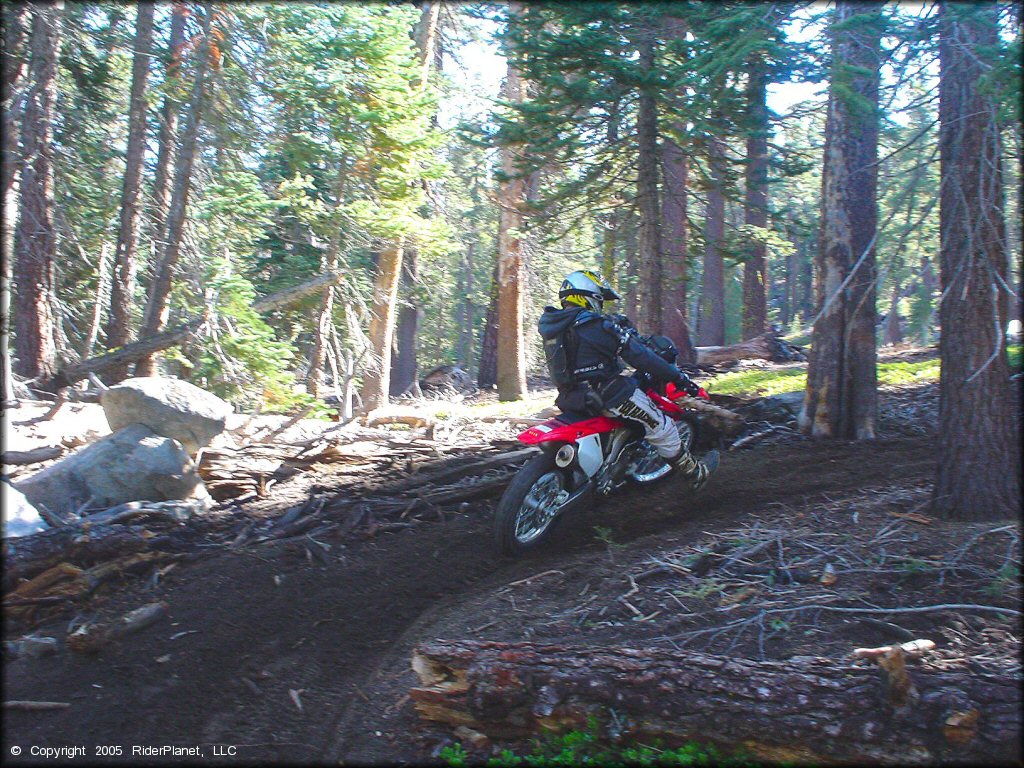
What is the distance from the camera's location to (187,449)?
29.8 feet

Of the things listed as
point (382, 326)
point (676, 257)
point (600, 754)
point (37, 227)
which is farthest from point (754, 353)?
point (600, 754)

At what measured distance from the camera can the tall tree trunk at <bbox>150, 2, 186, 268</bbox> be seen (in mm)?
15125

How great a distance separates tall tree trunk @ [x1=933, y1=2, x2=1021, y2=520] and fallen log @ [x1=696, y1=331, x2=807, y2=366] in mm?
12386

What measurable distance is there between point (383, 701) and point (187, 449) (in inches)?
206

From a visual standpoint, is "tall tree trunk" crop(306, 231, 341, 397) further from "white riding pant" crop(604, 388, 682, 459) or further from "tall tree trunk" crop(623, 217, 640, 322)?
"white riding pant" crop(604, 388, 682, 459)

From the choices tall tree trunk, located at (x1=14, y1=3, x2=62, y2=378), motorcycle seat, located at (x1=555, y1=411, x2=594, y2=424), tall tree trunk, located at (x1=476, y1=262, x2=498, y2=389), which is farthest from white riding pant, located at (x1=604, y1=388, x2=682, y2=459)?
tall tree trunk, located at (x1=476, y1=262, x2=498, y2=389)

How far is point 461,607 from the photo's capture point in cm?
628

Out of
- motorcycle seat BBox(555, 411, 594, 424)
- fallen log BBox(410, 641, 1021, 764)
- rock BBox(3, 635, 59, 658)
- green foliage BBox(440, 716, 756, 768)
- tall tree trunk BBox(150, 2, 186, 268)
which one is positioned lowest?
green foliage BBox(440, 716, 756, 768)

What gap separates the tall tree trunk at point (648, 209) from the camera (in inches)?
468

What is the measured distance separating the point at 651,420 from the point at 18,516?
19.3 ft

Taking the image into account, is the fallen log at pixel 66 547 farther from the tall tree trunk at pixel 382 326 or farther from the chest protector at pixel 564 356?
the tall tree trunk at pixel 382 326

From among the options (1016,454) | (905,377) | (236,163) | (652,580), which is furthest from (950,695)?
(236,163)

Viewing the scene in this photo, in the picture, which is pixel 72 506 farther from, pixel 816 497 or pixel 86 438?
pixel 816 497

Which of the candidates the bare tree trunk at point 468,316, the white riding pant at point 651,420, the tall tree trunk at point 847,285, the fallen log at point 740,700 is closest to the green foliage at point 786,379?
the tall tree trunk at point 847,285
